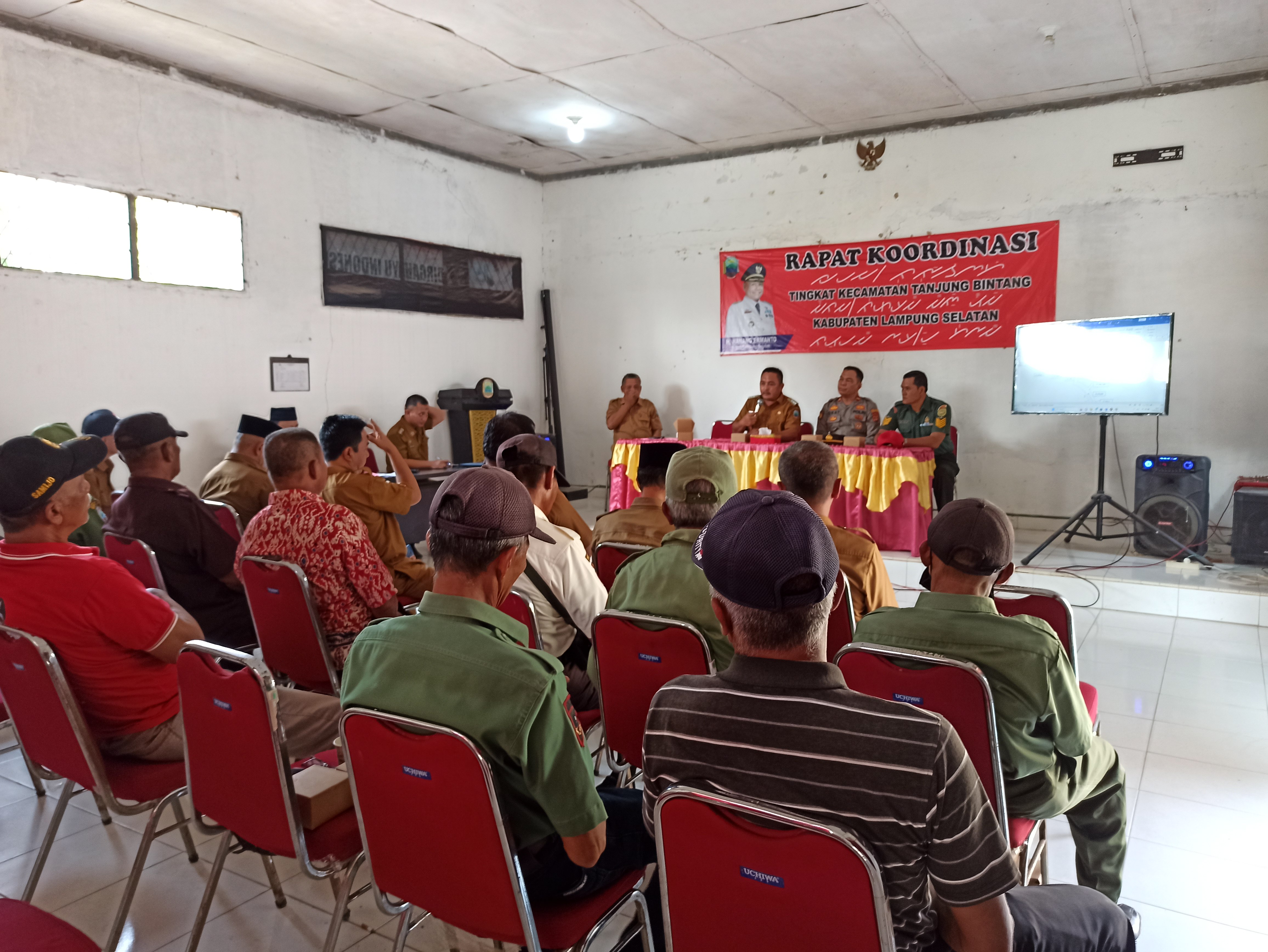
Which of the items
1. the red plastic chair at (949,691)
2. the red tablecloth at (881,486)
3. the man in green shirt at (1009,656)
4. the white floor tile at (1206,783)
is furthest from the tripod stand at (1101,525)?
the red plastic chair at (949,691)

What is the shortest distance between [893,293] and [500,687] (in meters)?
6.80

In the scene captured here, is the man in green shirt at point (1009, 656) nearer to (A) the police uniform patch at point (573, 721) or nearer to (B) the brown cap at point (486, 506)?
(A) the police uniform patch at point (573, 721)

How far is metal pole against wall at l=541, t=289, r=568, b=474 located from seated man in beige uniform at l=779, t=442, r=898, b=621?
6.50m

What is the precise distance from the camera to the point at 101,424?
4.71 m

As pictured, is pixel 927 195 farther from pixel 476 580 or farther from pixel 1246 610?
pixel 476 580

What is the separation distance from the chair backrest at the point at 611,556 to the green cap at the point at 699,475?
367mm

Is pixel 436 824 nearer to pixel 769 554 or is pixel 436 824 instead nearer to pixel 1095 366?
pixel 769 554

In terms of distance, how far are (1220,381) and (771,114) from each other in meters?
3.96

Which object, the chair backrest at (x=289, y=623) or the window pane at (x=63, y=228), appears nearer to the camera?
the chair backrest at (x=289, y=623)

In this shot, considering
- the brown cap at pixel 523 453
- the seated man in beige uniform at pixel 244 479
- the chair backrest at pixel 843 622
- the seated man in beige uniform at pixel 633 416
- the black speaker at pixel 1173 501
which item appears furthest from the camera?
the seated man in beige uniform at pixel 633 416

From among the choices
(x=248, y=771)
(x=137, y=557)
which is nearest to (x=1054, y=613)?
(x=248, y=771)

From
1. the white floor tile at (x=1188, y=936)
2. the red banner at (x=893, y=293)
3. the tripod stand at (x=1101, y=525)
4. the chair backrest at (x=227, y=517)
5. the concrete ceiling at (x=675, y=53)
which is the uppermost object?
the concrete ceiling at (x=675, y=53)

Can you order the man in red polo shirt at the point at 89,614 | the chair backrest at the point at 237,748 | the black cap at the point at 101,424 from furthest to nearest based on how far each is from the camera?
1. the black cap at the point at 101,424
2. the man in red polo shirt at the point at 89,614
3. the chair backrest at the point at 237,748

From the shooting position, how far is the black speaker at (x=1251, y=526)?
520 cm
